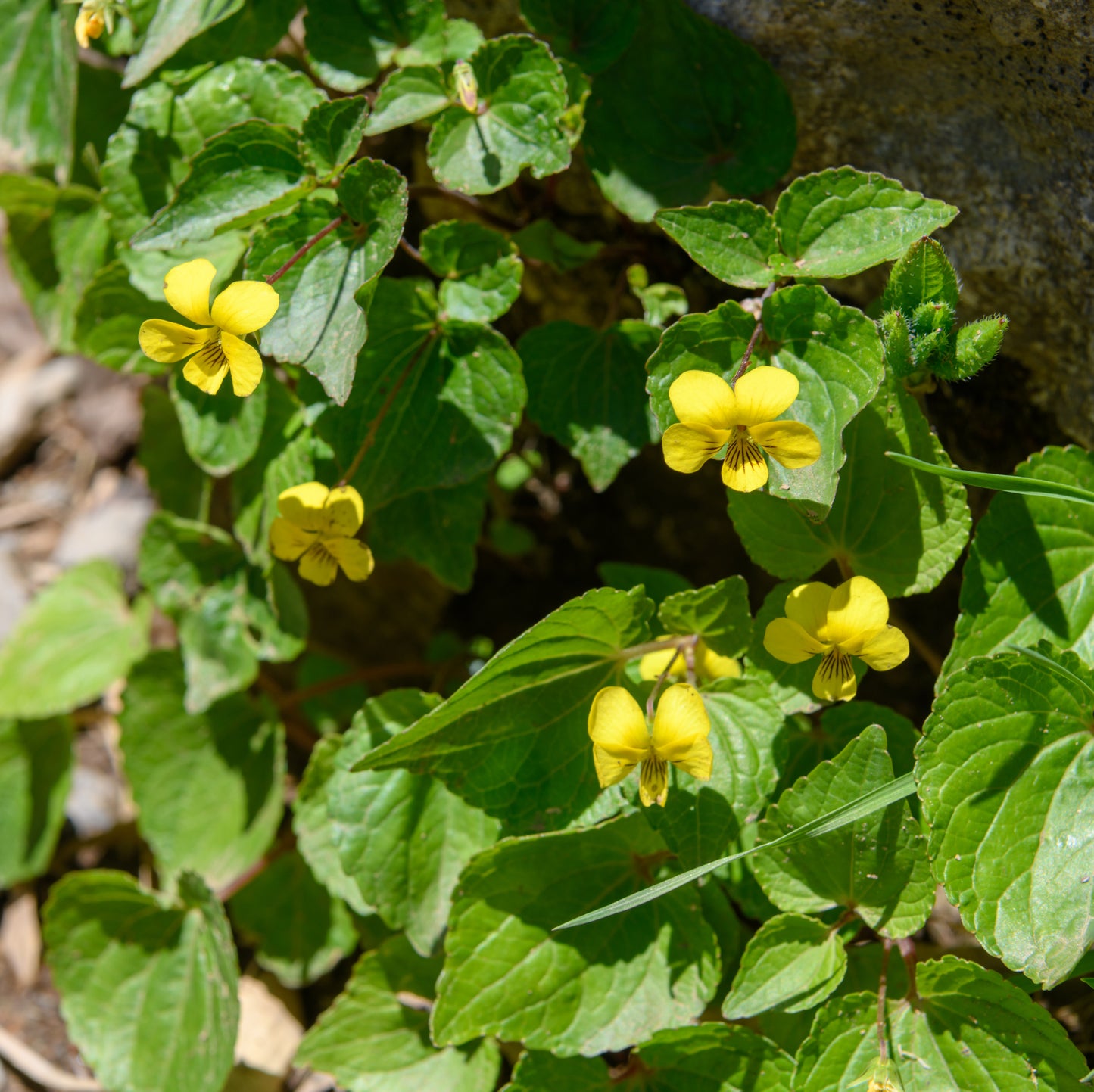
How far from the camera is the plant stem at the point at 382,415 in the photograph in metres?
1.91

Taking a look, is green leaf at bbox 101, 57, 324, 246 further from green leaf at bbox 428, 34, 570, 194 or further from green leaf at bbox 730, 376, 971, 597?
green leaf at bbox 730, 376, 971, 597

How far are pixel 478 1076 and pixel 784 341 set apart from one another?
1.60 meters

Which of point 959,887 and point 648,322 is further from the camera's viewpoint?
point 648,322

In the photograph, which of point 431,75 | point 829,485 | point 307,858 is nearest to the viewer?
point 829,485

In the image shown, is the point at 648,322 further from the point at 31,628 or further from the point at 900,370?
the point at 31,628

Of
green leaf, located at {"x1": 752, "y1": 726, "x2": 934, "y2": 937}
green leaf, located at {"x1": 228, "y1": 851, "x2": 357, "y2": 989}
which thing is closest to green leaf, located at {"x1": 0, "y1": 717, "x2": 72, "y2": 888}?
green leaf, located at {"x1": 228, "y1": 851, "x2": 357, "y2": 989}

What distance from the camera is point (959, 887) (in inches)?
60.4

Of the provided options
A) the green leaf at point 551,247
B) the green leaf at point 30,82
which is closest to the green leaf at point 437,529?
the green leaf at point 551,247

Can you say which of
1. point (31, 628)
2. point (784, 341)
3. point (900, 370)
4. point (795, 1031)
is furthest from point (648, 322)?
point (31, 628)

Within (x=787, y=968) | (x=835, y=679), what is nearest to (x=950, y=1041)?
(x=787, y=968)

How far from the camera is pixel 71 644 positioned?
2988mm

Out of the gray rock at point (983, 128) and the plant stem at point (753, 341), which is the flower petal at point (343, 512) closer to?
the plant stem at point (753, 341)

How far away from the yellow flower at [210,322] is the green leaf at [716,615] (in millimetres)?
828

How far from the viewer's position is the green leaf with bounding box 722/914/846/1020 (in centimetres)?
162
